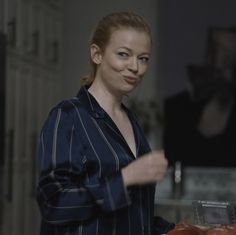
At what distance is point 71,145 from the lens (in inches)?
36.9

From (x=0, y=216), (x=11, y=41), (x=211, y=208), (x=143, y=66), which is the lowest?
(x=0, y=216)

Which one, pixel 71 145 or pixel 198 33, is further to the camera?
pixel 198 33

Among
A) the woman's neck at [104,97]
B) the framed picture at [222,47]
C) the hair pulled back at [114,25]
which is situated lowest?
the woman's neck at [104,97]

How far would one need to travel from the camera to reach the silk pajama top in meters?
0.90

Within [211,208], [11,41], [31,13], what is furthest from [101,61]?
[31,13]

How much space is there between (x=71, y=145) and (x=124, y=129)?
0.16m

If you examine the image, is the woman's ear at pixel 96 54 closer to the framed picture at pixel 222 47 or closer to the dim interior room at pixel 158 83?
the dim interior room at pixel 158 83

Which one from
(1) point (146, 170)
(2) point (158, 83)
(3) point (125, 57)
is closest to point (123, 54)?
(3) point (125, 57)

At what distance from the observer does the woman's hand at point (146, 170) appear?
2.89 feet

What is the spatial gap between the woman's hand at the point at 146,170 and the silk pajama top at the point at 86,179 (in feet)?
0.06

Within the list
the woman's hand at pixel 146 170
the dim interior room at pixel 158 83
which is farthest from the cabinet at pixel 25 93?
the woman's hand at pixel 146 170

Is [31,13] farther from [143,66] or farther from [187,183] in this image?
[143,66]

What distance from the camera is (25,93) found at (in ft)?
12.1

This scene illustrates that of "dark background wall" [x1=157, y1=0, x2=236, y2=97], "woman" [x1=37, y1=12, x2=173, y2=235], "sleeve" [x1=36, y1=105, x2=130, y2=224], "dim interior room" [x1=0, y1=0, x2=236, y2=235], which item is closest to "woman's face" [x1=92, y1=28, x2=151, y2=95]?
"woman" [x1=37, y1=12, x2=173, y2=235]
